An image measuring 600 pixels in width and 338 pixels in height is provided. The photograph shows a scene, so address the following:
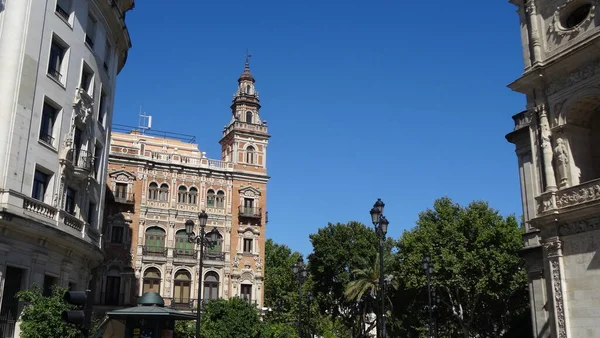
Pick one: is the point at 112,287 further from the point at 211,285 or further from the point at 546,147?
the point at 546,147

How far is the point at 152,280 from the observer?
159 feet

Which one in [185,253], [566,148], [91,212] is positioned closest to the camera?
[566,148]

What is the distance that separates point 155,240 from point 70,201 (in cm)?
2302

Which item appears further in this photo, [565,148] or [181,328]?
[181,328]

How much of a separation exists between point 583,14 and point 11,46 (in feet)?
68.8

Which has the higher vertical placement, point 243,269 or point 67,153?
point 67,153

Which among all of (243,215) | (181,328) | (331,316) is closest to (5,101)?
(181,328)

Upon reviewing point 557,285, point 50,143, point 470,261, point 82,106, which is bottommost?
point 557,285

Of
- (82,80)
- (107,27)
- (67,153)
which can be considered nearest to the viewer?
(67,153)

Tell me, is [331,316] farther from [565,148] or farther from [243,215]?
[565,148]

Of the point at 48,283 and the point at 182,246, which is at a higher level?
the point at 182,246

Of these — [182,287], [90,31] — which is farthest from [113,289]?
A: [90,31]

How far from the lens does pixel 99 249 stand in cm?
2853

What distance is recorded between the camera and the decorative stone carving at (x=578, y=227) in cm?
1705
